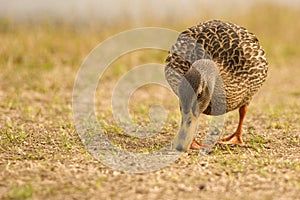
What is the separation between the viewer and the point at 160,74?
10500mm

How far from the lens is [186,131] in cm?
461

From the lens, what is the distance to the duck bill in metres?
4.57

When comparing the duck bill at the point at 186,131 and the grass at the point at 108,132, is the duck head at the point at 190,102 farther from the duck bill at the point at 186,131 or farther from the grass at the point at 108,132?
the grass at the point at 108,132

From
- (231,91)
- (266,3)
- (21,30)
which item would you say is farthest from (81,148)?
(266,3)

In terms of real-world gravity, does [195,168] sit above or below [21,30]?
below

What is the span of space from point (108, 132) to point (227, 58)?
5.07 ft

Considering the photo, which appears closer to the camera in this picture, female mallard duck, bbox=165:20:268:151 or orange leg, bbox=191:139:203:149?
female mallard duck, bbox=165:20:268:151

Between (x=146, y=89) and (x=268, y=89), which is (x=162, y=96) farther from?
(x=268, y=89)

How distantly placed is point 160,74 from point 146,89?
821 mm

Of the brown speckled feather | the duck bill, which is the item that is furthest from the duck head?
the brown speckled feather

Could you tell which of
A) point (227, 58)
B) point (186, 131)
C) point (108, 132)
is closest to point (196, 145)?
point (186, 131)

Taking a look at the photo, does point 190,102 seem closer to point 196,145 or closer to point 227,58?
point 196,145

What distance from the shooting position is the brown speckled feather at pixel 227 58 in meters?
5.36

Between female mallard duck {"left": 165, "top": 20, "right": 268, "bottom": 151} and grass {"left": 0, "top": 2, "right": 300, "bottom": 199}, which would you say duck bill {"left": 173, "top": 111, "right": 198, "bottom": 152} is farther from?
Result: female mallard duck {"left": 165, "top": 20, "right": 268, "bottom": 151}
